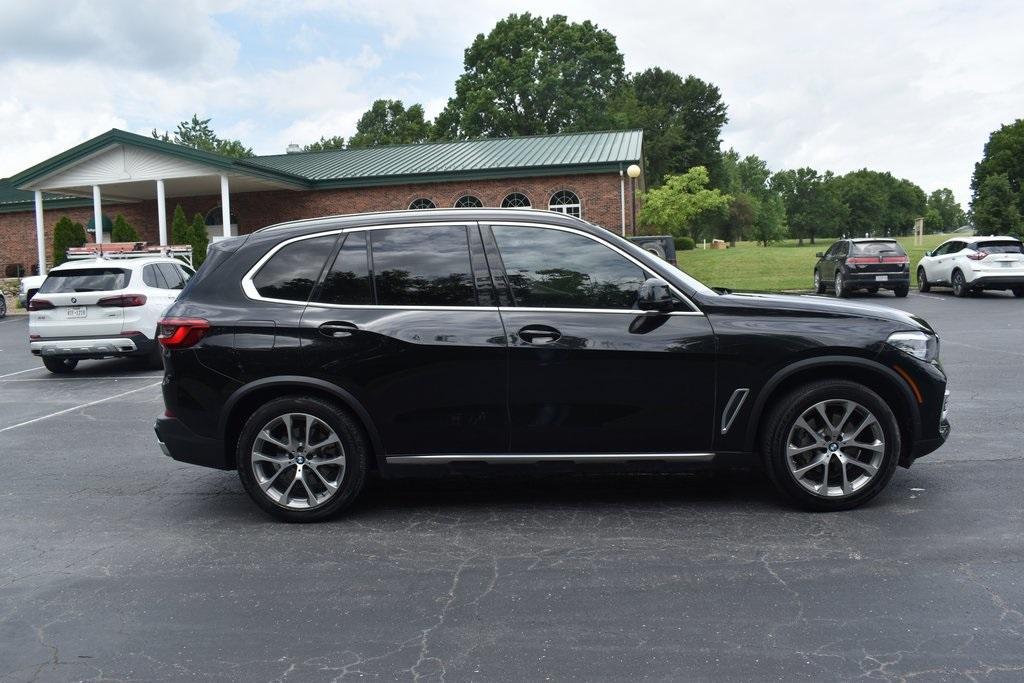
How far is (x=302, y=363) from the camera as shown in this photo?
5.05 metres

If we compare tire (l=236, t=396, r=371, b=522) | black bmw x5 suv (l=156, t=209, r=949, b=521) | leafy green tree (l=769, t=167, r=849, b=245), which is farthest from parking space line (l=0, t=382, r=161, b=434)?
leafy green tree (l=769, t=167, r=849, b=245)

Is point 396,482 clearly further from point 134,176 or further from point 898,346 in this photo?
point 134,176

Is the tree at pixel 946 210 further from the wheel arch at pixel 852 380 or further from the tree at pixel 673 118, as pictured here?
the wheel arch at pixel 852 380

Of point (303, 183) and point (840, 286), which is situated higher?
point (303, 183)

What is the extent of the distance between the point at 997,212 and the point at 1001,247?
2642 cm

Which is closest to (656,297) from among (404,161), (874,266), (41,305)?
(41,305)

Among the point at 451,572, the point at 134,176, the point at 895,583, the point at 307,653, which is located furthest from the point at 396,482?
the point at 134,176

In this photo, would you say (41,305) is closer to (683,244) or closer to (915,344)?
(915,344)

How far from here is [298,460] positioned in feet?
16.9

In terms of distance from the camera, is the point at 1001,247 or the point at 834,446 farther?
the point at 1001,247

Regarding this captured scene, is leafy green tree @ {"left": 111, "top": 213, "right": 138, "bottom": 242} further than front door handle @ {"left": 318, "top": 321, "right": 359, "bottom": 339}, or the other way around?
leafy green tree @ {"left": 111, "top": 213, "right": 138, "bottom": 242}

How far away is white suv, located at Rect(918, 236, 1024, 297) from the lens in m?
22.0

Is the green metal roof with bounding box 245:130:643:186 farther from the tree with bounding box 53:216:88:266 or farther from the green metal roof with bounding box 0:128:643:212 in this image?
the tree with bounding box 53:216:88:266

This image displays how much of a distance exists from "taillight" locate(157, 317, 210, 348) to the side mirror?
2.56m
